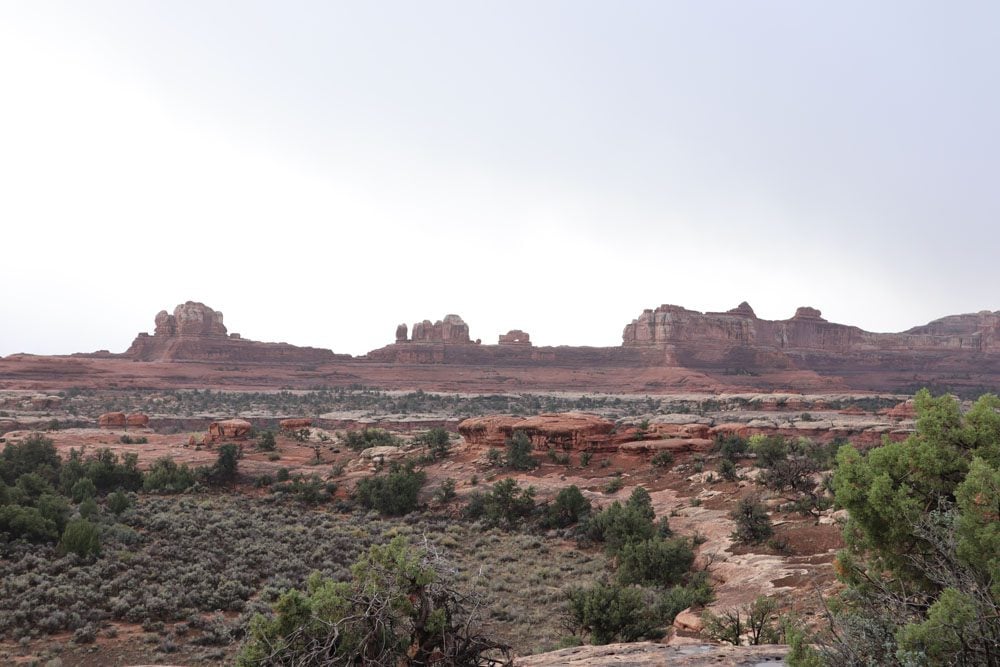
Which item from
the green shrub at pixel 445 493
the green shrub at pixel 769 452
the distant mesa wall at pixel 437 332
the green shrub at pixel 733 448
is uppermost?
the distant mesa wall at pixel 437 332

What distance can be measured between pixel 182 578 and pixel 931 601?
1317cm

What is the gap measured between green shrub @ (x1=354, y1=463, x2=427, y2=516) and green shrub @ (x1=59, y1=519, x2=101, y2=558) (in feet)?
31.5

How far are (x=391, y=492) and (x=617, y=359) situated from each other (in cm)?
7673

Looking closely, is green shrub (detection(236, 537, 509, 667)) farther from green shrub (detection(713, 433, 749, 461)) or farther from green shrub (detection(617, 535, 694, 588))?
green shrub (detection(713, 433, 749, 461))

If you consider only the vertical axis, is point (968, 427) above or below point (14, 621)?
above

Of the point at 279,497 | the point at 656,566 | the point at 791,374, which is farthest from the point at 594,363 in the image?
the point at 656,566

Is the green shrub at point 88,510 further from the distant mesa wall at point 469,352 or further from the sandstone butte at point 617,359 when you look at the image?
the distant mesa wall at point 469,352

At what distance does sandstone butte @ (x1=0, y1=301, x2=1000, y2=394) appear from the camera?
258 ft

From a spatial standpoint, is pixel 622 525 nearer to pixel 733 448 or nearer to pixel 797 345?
pixel 733 448

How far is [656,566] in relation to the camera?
43.7 feet

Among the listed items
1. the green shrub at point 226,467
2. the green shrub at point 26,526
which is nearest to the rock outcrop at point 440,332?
the green shrub at point 226,467

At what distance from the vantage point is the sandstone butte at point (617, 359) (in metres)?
78.6

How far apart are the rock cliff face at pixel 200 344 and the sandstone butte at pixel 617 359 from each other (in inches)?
6.0

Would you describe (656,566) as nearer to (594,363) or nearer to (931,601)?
(931,601)
